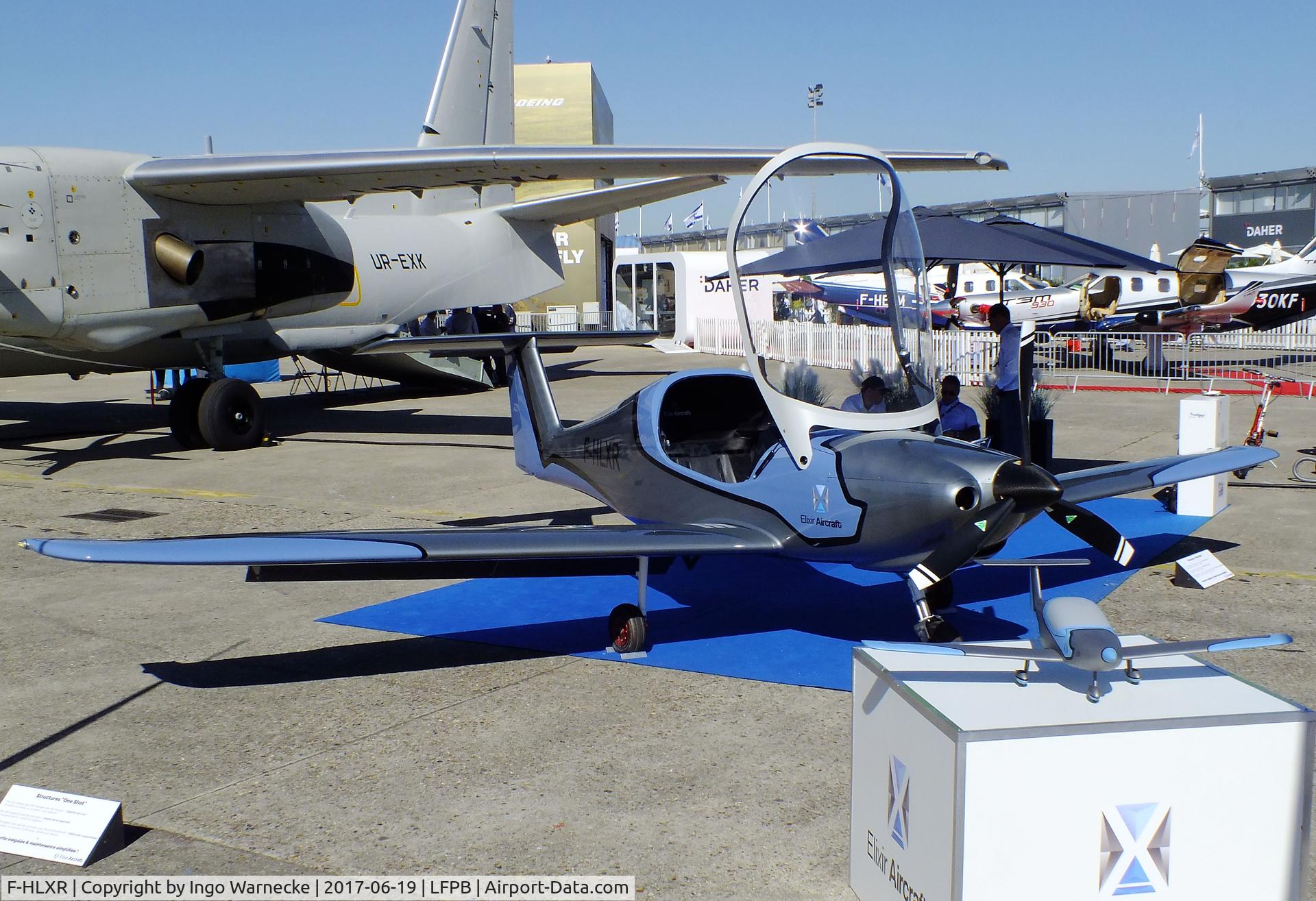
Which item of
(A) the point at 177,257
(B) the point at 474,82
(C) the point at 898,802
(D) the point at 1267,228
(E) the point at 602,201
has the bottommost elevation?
(C) the point at 898,802

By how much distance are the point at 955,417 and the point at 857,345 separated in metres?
3.57

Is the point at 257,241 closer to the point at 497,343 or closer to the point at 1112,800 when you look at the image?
the point at 497,343

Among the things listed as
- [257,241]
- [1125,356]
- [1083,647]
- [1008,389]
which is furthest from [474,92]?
[1125,356]

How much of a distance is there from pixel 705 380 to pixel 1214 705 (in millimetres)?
4861

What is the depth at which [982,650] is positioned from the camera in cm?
321

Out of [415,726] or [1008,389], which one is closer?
[415,726]

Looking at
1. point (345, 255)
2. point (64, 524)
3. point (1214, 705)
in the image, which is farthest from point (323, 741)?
point (345, 255)

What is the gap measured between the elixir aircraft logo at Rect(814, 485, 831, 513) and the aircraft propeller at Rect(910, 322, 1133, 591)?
63 cm

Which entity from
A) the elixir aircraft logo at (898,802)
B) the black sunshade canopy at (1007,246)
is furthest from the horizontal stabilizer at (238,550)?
the black sunshade canopy at (1007,246)

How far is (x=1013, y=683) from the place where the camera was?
312cm

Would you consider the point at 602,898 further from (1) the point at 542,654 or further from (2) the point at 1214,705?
(1) the point at 542,654

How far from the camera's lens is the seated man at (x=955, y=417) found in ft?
32.2

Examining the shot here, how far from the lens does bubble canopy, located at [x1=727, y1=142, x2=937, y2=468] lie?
639 cm

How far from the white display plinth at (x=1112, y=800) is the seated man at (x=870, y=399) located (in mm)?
3698
